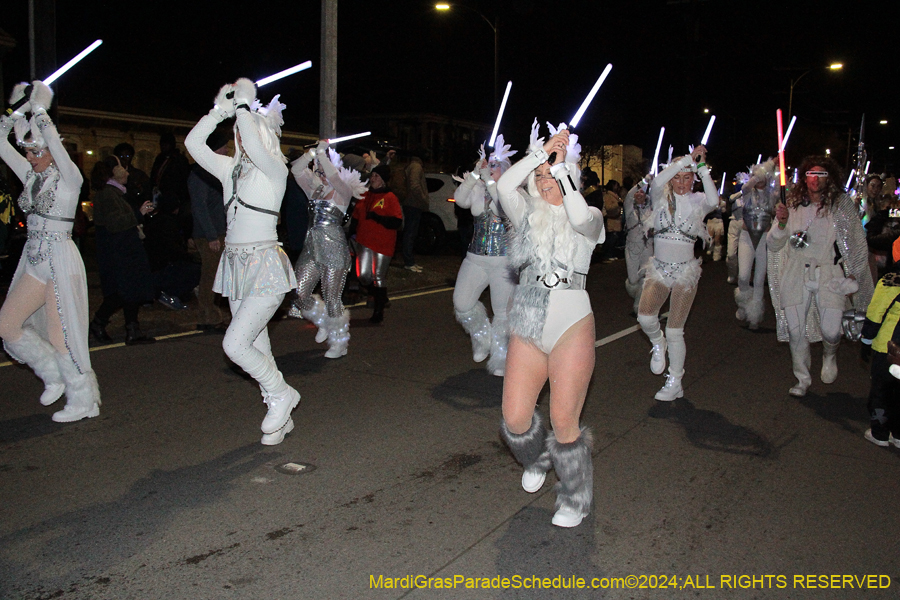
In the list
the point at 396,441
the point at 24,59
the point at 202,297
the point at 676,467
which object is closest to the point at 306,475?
the point at 396,441

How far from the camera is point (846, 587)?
3.43m

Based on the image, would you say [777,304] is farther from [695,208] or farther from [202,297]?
[202,297]

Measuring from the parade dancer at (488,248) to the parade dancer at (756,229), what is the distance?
165 inches

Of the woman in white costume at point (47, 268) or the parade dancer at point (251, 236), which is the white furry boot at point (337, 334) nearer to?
the parade dancer at point (251, 236)

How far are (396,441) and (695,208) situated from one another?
10.5 feet

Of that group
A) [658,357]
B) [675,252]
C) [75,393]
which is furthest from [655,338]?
[75,393]

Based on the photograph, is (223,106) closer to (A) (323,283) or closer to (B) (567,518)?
(A) (323,283)

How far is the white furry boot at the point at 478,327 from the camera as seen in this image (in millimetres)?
7113

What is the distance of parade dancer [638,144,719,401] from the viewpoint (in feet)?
20.5

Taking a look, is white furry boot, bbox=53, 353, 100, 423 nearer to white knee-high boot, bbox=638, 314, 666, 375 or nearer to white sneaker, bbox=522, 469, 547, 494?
white sneaker, bbox=522, 469, 547, 494

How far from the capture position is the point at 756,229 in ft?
31.1

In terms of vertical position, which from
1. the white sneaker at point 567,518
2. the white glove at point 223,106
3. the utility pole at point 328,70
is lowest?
the white sneaker at point 567,518

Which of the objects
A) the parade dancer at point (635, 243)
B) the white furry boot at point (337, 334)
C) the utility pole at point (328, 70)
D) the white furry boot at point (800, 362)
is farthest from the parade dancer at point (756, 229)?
the utility pole at point (328, 70)

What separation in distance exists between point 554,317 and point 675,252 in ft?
9.60
